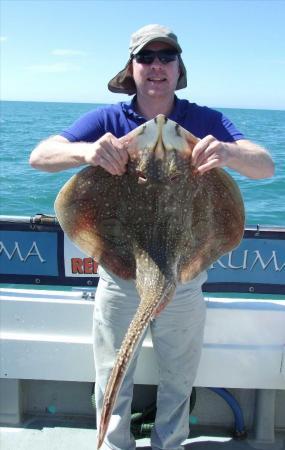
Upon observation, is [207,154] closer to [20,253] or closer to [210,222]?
[210,222]

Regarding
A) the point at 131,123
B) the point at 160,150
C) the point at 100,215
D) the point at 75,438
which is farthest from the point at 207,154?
the point at 75,438

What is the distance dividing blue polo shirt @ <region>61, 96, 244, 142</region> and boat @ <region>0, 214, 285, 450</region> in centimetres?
100

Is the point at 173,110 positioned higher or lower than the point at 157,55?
lower

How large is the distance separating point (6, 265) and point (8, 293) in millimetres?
275

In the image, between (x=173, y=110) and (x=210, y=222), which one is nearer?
(x=210, y=222)

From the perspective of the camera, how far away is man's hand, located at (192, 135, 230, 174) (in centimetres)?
205

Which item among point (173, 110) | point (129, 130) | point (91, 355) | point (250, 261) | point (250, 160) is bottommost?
point (91, 355)

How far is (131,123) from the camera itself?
2635 mm

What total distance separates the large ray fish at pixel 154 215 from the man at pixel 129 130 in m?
0.18

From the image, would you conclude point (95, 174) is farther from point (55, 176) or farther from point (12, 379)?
point (55, 176)

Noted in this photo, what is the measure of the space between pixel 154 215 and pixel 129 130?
0.64 m

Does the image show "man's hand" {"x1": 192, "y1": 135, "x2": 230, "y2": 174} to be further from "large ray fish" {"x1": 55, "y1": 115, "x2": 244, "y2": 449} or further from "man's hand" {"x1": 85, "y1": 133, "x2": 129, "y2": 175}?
"man's hand" {"x1": 85, "y1": 133, "x2": 129, "y2": 175}

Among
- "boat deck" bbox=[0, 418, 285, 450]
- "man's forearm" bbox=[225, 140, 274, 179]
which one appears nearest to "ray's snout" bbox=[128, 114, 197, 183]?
"man's forearm" bbox=[225, 140, 274, 179]

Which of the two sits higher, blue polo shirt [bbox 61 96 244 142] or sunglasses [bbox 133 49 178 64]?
sunglasses [bbox 133 49 178 64]
